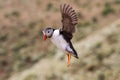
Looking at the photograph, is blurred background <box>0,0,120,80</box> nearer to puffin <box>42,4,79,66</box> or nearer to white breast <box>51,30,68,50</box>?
puffin <box>42,4,79,66</box>

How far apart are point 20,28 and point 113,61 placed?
24750 mm

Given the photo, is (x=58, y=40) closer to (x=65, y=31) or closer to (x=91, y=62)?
(x=65, y=31)

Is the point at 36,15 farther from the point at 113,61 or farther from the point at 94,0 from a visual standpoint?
the point at 113,61

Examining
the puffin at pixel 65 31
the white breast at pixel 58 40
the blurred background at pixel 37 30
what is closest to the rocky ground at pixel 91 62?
the blurred background at pixel 37 30

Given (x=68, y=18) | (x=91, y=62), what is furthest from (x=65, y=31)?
(x=91, y=62)

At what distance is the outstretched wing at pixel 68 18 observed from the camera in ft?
33.5

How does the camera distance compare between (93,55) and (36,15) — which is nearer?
(93,55)

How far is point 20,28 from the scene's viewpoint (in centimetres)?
4650

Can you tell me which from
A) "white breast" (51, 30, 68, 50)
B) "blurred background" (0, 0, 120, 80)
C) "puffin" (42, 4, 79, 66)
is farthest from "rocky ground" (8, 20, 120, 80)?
"white breast" (51, 30, 68, 50)

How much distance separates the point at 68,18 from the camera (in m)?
10.4

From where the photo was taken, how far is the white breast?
10234 millimetres

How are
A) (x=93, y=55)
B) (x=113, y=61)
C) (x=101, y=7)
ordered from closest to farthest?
(x=113, y=61) → (x=93, y=55) → (x=101, y=7)

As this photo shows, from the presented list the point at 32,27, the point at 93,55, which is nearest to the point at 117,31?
the point at 93,55

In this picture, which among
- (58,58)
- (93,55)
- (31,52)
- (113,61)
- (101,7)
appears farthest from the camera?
(101,7)
